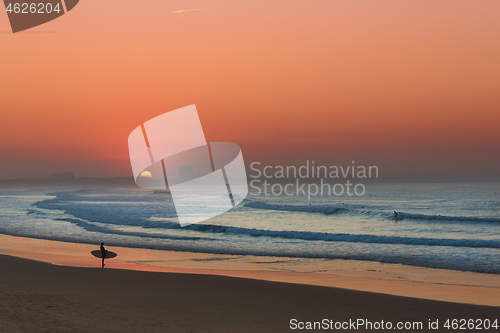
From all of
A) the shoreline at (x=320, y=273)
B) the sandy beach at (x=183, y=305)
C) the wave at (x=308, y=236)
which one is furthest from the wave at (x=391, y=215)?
the sandy beach at (x=183, y=305)

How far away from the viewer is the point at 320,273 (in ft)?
41.7

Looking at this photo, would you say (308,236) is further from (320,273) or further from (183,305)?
(183,305)

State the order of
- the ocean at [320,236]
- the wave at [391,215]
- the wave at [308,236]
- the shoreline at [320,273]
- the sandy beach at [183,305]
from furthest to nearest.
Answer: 1. the wave at [391,215]
2. the wave at [308,236]
3. the ocean at [320,236]
4. the shoreline at [320,273]
5. the sandy beach at [183,305]

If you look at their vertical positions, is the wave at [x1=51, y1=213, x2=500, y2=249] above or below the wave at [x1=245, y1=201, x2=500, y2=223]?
above

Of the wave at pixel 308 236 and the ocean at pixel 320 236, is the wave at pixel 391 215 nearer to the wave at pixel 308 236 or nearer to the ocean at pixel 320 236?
the ocean at pixel 320 236

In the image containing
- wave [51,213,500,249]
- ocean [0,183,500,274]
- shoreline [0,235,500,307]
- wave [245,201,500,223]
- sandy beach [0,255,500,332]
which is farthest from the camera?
wave [245,201,500,223]

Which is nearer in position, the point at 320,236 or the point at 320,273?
the point at 320,273

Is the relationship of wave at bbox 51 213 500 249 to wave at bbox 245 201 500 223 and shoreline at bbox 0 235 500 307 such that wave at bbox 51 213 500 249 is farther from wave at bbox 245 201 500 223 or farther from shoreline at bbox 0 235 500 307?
wave at bbox 245 201 500 223

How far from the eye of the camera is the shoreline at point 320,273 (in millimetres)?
10328

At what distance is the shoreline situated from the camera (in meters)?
10.3

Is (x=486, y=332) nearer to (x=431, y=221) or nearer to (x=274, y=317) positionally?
(x=274, y=317)

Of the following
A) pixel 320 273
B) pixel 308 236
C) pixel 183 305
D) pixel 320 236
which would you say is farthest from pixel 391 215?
pixel 183 305

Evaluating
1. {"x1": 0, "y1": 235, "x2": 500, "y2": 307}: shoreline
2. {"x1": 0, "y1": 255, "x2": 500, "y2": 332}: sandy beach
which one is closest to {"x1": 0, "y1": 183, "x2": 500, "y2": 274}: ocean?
{"x1": 0, "y1": 235, "x2": 500, "y2": 307}: shoreline

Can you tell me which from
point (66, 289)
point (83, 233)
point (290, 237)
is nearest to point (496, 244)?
point (290, 237)
